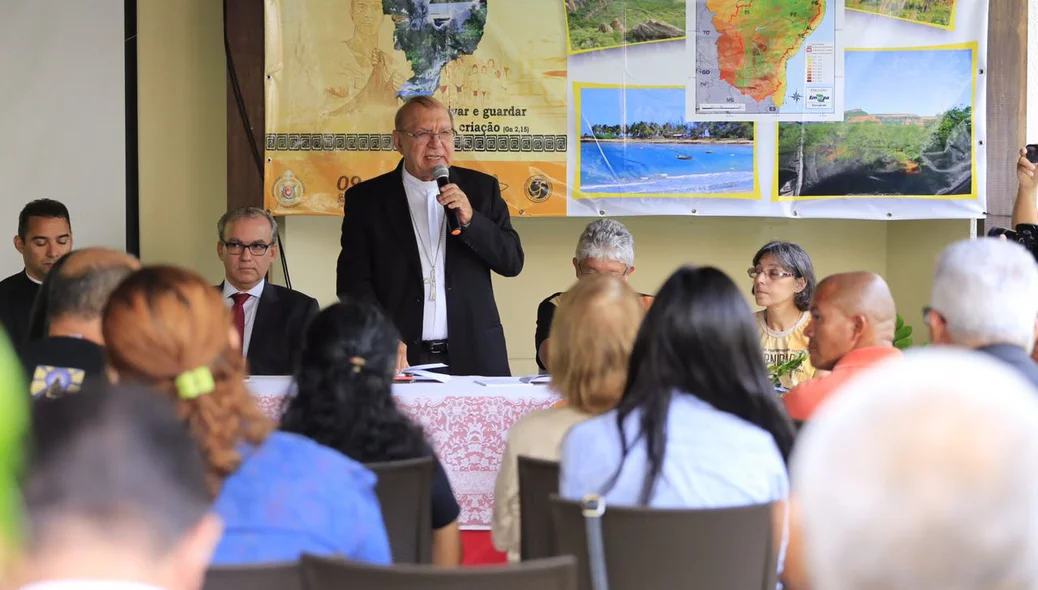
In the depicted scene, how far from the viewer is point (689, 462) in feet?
5.81

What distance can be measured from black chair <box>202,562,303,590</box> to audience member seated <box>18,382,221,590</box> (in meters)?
0.51

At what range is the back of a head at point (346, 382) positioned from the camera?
199 centimetres

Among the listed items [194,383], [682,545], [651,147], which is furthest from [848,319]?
[651,147]

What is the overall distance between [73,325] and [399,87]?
282 centimetres

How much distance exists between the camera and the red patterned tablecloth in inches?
117

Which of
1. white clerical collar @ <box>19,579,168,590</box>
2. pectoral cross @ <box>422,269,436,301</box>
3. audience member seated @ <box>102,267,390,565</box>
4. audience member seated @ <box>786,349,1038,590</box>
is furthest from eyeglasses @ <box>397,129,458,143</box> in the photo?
audience member seated @ <box>786,349,1038,590</box>

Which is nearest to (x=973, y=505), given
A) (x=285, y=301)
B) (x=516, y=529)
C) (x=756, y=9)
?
(x=516, y=529)

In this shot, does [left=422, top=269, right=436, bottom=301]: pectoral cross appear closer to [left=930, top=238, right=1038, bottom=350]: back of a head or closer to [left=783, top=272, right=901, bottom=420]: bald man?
[left=783, top=272, right=901, bottom=420]: bald man

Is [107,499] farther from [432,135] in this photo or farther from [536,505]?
[432,135]

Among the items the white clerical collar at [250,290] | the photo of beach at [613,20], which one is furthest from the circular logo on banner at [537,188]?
the white clerical collar at [250,290]

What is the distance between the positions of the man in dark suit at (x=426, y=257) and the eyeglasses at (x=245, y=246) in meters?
0.29

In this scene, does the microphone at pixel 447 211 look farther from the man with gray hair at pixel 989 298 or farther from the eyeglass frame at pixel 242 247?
the man with gray hair at pixel 989 298

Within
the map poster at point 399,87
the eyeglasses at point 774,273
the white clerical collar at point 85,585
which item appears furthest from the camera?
the map poster at point 399,87

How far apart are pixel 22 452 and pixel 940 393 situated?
74 cm
